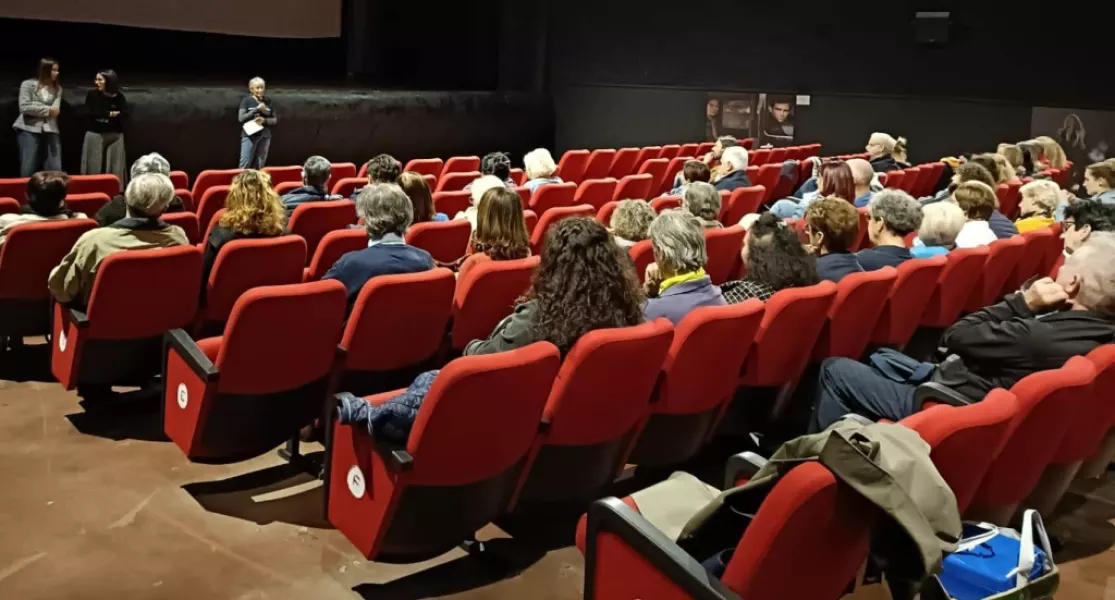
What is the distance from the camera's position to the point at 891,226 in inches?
158

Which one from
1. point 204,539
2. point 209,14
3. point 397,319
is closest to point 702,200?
point 397,319

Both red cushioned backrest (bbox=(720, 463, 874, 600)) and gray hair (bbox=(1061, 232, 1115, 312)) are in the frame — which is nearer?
red cushioned backrest (bbox=(720, 463, 874, 600))

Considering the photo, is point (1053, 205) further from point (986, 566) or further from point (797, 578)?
point (797, 578)

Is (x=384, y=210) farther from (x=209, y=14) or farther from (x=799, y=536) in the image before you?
(x=209, y=14)

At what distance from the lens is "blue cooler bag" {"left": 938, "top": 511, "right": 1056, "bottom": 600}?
2125 millimetres

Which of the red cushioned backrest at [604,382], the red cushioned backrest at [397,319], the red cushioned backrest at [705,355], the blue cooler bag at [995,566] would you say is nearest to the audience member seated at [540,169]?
the red cushioned backrest at [397,319]

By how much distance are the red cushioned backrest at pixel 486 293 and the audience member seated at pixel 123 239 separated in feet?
3.81

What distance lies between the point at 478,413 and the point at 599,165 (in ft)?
22.5

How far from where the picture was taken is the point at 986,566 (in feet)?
7.04

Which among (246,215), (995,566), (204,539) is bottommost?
(204,539)

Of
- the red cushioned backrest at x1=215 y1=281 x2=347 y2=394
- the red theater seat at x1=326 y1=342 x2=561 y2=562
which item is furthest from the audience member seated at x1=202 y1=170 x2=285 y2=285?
the red theater seat at x1=326 y1=342 x2=561 y2=562

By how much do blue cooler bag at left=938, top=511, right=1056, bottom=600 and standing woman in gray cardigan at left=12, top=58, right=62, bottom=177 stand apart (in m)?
6.94

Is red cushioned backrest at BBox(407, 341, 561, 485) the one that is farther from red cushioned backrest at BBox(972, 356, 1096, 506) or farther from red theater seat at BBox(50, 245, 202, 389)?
red theater seat at BBox(50, 245, 202, 389)

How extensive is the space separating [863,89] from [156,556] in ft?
33.7
